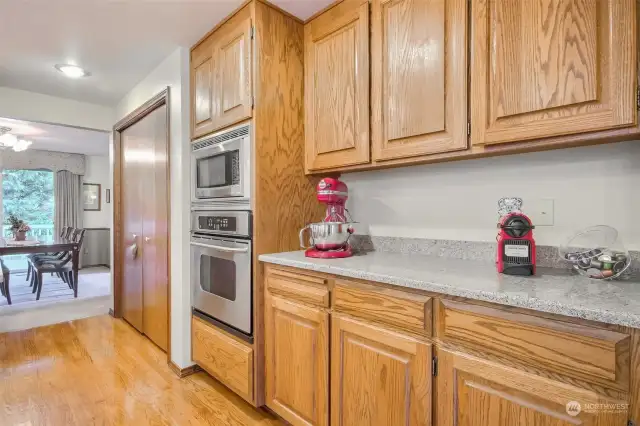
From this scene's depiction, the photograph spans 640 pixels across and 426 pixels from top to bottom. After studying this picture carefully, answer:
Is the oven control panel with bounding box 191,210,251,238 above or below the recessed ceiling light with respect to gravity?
below

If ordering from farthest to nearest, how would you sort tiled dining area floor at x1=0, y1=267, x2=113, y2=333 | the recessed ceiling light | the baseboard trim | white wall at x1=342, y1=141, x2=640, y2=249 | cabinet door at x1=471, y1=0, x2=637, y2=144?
tiled dining area floor at x1=0, y1=267, x2=113, y2=333 < the recessed ceiling light < the baseboard trim < white wall at x1=342, y1=141, x2=640, y2=249 < cabinet door at x1=471, y1=0, x2=637, y2=144

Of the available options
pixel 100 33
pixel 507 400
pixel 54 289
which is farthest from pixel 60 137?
pixel 507 400

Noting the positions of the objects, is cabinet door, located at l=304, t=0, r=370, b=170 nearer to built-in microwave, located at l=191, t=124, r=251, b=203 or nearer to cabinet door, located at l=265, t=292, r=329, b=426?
built-in microwave, located at l=191, t=124, r=251, b=203

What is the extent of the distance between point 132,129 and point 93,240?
459 centimetres

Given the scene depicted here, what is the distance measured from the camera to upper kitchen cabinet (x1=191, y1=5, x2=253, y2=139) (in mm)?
1801

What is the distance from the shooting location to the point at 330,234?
1644 mm

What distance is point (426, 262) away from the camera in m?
1.49

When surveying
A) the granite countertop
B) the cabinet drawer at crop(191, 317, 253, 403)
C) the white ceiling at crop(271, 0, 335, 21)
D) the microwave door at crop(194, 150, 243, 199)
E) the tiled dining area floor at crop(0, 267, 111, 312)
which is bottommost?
the tiled dining area floor at crop(0, 267, 111, 312)

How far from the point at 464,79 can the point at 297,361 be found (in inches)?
55.5

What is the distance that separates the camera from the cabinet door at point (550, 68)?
987 millimetres

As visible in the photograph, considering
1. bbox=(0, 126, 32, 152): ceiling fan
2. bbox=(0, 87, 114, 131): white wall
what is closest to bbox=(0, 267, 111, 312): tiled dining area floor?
bbox=(0, 126, 32, 152): ceiling fan

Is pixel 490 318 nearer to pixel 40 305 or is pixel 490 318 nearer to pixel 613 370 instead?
pixel 613 370

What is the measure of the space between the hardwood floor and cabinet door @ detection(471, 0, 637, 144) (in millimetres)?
1827

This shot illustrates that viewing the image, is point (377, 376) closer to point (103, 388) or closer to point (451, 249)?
point (451, 249)
